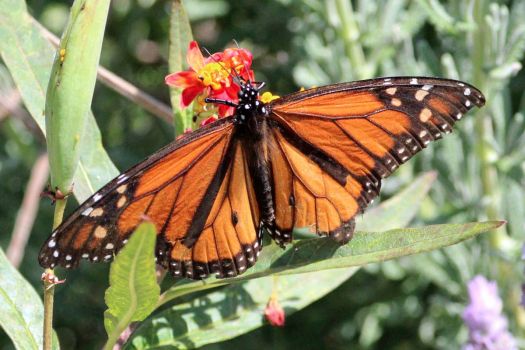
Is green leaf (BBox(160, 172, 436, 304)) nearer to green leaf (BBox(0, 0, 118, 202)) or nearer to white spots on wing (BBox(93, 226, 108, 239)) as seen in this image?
green leaf (BBox(0, 0, 118, 202))

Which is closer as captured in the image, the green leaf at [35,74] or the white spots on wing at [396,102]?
the white spots on wing at [396,102]

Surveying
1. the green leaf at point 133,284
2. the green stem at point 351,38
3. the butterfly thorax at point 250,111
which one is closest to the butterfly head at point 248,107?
the butterfly thorax at point 250,111

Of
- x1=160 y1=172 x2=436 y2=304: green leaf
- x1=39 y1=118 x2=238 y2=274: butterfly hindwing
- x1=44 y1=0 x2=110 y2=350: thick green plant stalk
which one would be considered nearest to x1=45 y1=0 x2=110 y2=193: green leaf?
x1=44 y1=0 x2=110 y2=350: thick green plant stalk

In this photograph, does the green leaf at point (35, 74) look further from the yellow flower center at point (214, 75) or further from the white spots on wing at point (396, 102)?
the white spots on wing at point (396, 102)

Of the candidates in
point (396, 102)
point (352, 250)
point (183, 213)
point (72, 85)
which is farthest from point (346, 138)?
point (72, 85)

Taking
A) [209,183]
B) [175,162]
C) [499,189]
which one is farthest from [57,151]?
[499,189]

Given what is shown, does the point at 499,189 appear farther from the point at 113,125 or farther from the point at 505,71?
the point at 113,125
